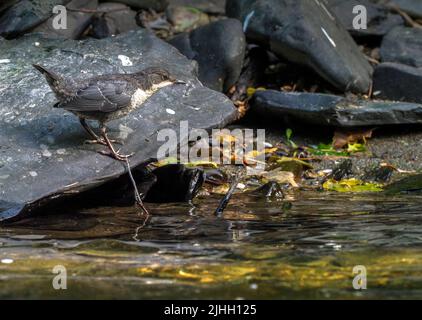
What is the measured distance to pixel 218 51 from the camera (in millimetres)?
9133

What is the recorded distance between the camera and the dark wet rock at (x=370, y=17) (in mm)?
10302

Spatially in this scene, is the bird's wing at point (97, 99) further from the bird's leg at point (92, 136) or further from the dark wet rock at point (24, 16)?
the dark wet rock at point (24, 16)

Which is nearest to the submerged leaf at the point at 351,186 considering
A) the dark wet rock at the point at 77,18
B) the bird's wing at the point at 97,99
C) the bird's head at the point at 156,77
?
the bird's head at the point at 156,77

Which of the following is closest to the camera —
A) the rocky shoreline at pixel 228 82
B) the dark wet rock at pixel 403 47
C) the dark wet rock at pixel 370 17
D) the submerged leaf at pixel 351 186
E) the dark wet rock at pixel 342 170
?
the rocky shoreline at pixel 228 82

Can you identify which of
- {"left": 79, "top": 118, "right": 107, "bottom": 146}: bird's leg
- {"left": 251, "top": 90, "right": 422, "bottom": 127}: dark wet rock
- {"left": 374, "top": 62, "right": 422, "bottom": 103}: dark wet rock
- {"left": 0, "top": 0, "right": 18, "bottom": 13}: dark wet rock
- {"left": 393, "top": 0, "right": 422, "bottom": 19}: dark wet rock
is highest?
{"left": 0, "top": 0, "right": 18, "bottom": 13}: dark wet rock

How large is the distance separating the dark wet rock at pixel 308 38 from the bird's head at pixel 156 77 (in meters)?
2.53

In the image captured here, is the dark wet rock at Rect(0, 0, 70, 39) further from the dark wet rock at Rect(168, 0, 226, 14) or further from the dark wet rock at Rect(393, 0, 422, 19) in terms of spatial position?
the dark wet rock at Rect(393, 0, 422, 19)

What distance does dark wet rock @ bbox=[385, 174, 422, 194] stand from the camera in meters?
7.15

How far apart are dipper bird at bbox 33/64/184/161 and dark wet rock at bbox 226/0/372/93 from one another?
2824mm

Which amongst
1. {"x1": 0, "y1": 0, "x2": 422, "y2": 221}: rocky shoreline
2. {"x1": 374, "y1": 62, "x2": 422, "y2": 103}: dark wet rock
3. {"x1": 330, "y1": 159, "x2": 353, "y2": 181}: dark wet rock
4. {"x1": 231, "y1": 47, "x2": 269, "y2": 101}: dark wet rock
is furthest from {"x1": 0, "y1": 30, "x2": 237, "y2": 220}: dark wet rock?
{"x1": 374, "y1": 62, "x2": 422, "y2": 103}: dark wet rock

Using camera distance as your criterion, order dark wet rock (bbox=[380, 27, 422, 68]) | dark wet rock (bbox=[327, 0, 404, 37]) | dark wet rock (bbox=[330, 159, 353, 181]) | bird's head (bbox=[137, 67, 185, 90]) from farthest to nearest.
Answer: dark wet rock (bbox=[327, 0, 404, 37])
dark wet rock (bbox=[380, 27, 422, 68])
dark wet rock (bbox=[330, 159, 353, 181])
bird's head (bbox=[137, 67, 185, 90])

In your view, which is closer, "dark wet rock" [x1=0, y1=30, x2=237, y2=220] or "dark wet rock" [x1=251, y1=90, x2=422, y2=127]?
"dark wet rock" [x1=0, y1=30, x2=237, y2=220]

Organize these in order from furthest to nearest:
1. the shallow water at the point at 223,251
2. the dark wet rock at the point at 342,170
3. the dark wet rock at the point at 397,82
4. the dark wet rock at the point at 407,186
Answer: the dark wet rock at the point at 397,82 < the dark wet rock at the point at 342,170 < the dark wet rock at the point at 407,186 < the shallow water at the point at 223,251

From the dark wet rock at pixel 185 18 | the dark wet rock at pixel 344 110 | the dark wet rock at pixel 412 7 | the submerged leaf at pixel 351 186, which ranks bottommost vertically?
the submerged leaf at pixel 351 186
